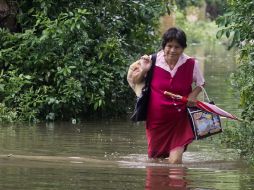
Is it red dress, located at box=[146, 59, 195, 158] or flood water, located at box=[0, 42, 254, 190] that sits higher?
red dress, located at box=[146, 59, 195, 158]

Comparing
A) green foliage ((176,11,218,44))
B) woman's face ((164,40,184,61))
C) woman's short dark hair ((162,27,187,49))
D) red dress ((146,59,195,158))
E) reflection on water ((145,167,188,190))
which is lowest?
reflection on water ((145,167,188,190))

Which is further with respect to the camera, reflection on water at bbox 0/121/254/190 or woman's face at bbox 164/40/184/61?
woman's face at bbox 164/40/184/61

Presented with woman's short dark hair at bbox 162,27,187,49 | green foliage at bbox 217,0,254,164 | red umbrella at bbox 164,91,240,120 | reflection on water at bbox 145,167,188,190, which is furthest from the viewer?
green foliage at bbox 217,0,254,164

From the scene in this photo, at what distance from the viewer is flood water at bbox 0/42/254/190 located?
7473 mm

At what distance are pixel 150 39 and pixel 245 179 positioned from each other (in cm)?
785

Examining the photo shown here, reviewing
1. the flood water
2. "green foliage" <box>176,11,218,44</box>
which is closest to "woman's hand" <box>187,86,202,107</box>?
the flood water

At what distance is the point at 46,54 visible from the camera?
1289cm

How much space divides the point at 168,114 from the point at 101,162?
2.89 ft

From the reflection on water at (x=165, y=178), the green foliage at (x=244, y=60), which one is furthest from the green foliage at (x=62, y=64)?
the reflection on water at (x=165, y=178)

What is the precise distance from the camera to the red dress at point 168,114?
896cm

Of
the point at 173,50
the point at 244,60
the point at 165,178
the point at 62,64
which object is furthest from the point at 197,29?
the point at 165,178

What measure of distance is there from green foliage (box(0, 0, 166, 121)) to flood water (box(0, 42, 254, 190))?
0.38 metres

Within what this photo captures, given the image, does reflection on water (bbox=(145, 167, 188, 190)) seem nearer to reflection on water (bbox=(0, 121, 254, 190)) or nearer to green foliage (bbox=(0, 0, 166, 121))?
reflection on water (bbox=(0, 121, 254, 190))

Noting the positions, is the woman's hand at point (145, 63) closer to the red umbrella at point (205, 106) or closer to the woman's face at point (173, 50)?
the woman's face at point (173, 50)
